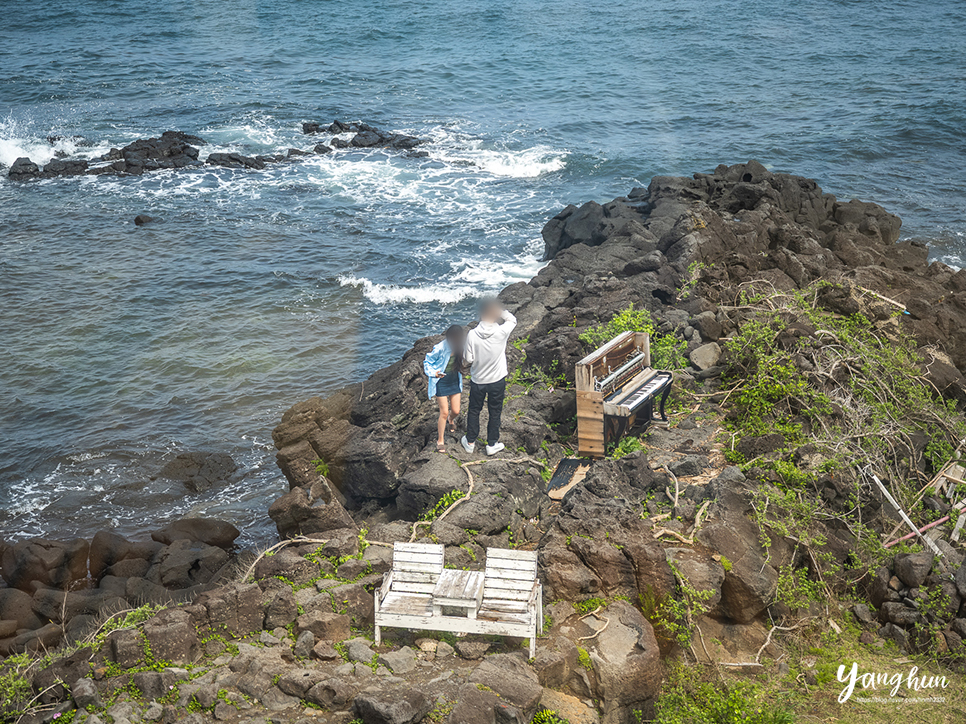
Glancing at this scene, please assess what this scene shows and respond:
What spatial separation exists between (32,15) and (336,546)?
56775 millimetres

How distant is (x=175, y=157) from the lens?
99.2 feet

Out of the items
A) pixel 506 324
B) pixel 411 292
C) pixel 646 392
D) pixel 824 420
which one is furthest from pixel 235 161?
pixel 824 420

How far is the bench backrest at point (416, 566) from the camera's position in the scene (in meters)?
6.83

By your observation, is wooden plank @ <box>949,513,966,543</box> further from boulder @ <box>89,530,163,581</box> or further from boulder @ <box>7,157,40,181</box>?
boulder @ <box>7,157,40,181</box>

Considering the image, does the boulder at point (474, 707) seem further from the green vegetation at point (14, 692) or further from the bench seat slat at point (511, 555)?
the green vegetation at point (14, 692)

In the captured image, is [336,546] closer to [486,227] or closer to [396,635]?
[396,635]

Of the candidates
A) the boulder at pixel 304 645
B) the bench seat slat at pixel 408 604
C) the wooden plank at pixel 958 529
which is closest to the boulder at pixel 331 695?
the boulder at pixel 304 645

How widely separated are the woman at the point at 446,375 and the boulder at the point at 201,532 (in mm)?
3801

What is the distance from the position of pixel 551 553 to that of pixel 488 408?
101 inches

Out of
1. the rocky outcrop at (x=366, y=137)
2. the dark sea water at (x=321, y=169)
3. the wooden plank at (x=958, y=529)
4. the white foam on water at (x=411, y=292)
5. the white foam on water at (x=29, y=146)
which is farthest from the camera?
the rocky outcrop at (x=366, y=137)

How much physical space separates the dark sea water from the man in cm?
440

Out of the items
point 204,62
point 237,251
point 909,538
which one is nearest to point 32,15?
point 204,62

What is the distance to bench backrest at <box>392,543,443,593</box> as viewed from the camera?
22.4ft

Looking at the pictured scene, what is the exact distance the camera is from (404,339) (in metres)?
17.5
